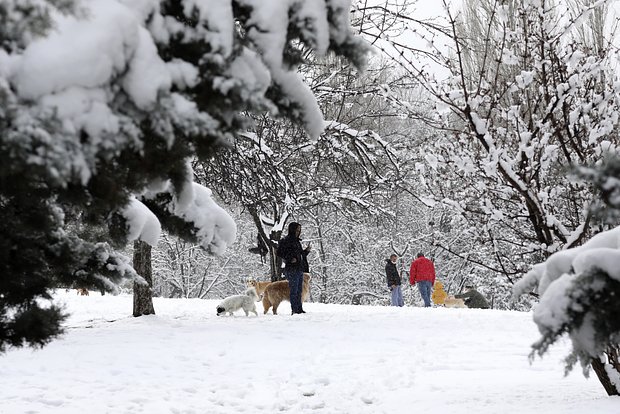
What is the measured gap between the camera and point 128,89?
6.77 feet

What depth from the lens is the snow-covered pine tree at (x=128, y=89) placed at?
1.93 meters

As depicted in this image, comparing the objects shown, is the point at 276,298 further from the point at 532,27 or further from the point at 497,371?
the point at 532,27

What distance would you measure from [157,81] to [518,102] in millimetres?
5220

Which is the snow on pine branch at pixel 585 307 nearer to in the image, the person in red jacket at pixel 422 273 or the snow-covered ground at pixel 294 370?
the snow-covered ground at pixel 294 370

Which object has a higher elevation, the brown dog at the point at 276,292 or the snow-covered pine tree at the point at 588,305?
the brown dog at the point at 276,292

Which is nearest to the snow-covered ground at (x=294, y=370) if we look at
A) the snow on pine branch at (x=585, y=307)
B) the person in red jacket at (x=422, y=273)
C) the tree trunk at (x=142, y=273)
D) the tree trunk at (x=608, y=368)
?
the tree trunk at (x=608, y=368)

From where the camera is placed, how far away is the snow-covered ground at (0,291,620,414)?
18.6ft

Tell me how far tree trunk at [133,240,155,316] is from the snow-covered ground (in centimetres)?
53

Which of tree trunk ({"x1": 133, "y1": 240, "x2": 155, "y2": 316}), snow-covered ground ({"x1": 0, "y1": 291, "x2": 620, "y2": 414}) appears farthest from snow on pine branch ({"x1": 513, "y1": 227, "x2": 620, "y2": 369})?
tree trunk ({"x1": 133, "y1": 240, "x2": 155, "y2": 316})

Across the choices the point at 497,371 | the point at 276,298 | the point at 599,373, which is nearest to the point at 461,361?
the point at 497,371

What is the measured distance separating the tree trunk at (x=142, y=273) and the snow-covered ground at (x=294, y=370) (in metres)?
0.53

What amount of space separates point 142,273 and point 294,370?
4.53 meters

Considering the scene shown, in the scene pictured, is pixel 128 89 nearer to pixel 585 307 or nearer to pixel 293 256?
pixel 585 307

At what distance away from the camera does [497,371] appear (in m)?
7.07
